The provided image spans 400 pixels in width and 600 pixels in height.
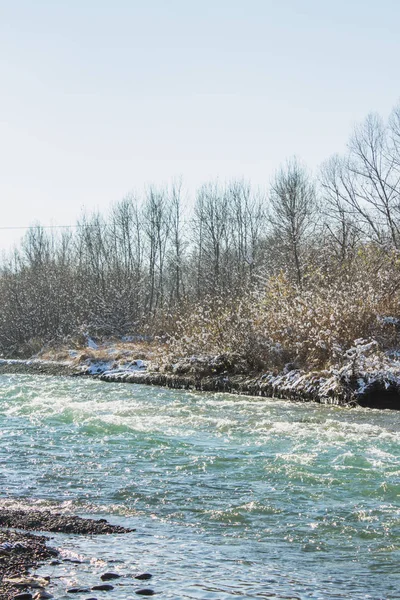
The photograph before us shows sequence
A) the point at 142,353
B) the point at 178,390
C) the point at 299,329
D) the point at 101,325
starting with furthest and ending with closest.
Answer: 1. the point at 101,325
2. the point at 142,353
3. the point at 178,390
4. the point at 299,329

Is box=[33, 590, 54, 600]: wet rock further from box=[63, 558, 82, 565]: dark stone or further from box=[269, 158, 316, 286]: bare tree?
box=[269, 158, 316, 286]: bare tree

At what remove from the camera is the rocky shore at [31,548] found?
15.1 ft

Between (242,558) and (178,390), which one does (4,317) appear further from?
(242,558)

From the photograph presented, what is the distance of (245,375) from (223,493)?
41.0ft

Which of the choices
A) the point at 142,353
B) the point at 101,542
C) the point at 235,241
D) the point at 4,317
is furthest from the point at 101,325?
the point at 101,542

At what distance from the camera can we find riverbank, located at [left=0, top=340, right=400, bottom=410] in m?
16.0

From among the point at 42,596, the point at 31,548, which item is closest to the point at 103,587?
the point at 42,596

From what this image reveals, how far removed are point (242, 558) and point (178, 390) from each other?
597 inches

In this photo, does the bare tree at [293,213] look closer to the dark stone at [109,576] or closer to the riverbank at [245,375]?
the riverbank at [245,375]

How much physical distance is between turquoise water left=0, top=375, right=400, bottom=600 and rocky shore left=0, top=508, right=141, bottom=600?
0.14m

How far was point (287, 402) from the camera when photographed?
16.9m

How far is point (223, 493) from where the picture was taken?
7.92 metres

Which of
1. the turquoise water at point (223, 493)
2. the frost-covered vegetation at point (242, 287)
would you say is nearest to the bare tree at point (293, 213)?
the frost-covered vegetation at point (242, 287)

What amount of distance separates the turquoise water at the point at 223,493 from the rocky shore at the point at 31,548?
140 mm
